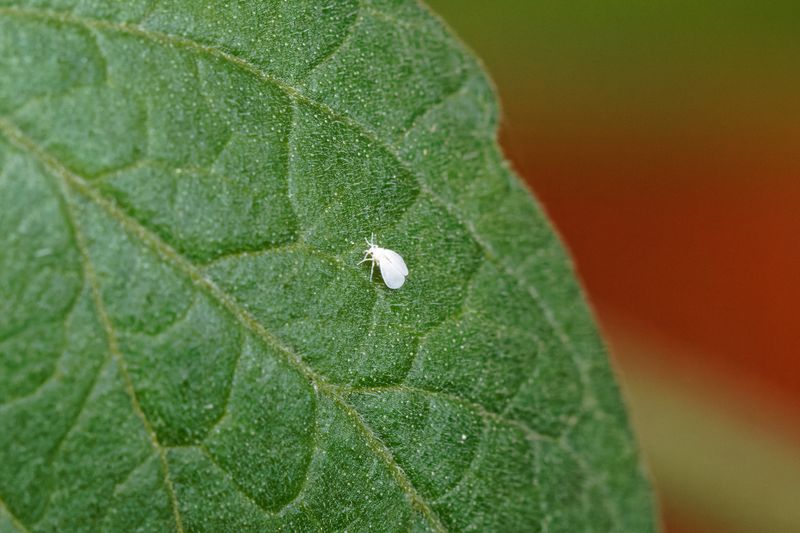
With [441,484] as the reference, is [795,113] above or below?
above

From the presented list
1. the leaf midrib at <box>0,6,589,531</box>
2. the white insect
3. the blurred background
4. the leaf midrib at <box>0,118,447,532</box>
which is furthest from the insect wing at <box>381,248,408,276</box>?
the blurred background

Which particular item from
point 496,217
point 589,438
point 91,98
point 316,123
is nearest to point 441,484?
point 589,438

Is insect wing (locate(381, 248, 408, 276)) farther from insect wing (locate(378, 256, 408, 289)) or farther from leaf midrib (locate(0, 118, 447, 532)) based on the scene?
leaf midrib (locate(0, 118, 447, 532))

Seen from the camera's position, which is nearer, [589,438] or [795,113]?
[589,438]

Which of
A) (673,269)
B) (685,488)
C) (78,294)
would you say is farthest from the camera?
(673,269)

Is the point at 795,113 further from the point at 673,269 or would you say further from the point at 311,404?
the point at 311,404

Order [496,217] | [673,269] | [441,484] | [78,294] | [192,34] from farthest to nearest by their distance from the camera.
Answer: [673,269] → [496,217] → [441,484] → [192,34] → [78,294]

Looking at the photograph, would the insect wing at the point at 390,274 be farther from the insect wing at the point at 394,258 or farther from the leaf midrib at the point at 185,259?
the leaf midrib at the point at 185,259

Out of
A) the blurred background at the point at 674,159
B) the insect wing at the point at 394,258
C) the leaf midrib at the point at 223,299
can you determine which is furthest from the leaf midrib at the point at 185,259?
the blurred background at the point at 674,159
